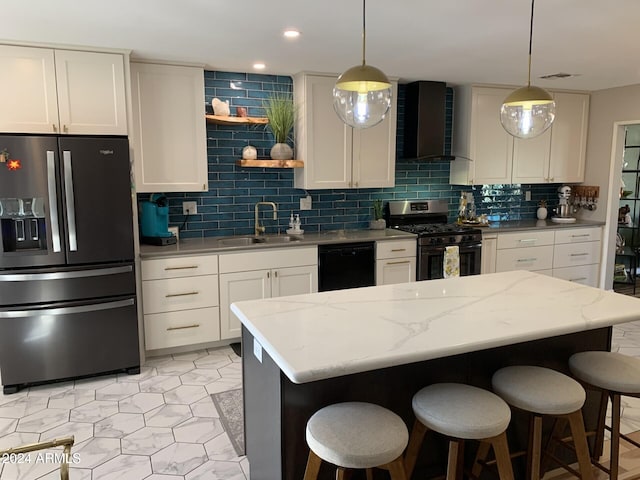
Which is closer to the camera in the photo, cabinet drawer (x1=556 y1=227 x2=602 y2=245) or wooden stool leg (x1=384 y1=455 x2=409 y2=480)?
wooden stool leg (x1=384 y1=455 x2=409 y2=480)

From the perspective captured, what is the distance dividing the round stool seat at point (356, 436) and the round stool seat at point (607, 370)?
38.7 inches

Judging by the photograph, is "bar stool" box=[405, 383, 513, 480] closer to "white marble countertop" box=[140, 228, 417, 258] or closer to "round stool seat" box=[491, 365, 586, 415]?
"round stool seat" box=[491, 365, 586, 415]

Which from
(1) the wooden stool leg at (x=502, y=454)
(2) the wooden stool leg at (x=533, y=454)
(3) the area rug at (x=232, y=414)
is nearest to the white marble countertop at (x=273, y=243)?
(3) the area rug at (x=232, y=414)

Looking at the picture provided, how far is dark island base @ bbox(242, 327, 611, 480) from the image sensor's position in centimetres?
183

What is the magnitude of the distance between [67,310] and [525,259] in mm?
4270

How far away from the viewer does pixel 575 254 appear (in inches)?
214

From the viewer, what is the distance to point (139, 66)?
12.3 ft

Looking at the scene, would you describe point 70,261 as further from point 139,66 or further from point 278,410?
point 278,410

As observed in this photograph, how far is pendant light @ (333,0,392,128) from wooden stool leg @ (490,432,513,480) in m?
1.43

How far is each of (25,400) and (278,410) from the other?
227 cm

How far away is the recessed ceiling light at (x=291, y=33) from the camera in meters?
3.03

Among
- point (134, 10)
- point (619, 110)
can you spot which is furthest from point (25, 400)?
point (619, 110)

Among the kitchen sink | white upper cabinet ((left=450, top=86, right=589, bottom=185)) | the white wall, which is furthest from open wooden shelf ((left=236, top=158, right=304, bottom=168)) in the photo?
the white wall

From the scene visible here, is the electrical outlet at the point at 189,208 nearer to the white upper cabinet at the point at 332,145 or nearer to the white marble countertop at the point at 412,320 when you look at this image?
the white upper cabinet at the point at 332,145
